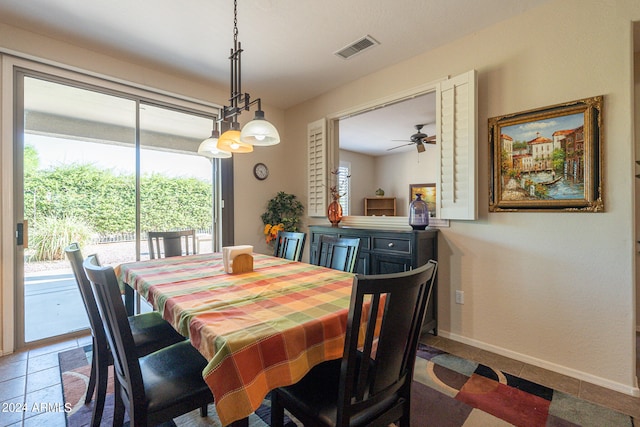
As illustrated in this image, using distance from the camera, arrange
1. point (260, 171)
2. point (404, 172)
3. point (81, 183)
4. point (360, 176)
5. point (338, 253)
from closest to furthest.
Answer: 1. point (338, 253)
2. point (81, 183)
3. point (260, 171)
4. point (404, 172)
5. point (360, 176)

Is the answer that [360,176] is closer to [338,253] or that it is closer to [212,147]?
[338,253]

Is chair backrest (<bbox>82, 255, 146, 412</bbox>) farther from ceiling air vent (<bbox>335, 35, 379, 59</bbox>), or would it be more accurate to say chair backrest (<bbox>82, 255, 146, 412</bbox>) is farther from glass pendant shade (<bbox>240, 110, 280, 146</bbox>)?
ceiling air vent (<bbox>335, 35, 379, 59</bbox>)

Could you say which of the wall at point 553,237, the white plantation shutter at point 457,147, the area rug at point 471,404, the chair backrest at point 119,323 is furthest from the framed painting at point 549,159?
the chair backrest at point 119,323

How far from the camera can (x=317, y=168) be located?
3.78 metres

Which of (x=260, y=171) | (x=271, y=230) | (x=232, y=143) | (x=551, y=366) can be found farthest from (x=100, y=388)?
(x=260, y=171)

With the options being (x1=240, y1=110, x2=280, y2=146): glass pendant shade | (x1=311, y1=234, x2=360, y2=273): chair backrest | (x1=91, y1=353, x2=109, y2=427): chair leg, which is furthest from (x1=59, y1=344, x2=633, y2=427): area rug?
(x1=240, y1=110, x2=280, y2=146): glass pendant shade

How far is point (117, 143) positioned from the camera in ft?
9.86

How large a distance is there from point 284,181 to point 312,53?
76.5 inches

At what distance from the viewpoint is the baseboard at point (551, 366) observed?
1.86 meters

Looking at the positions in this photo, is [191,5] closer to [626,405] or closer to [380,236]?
[380,236]

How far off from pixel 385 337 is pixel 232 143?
1521 mm

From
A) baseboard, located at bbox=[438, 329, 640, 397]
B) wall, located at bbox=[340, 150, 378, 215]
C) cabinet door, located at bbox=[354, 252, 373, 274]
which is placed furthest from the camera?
wall, located at bbox=[340, 150, 378, 215]

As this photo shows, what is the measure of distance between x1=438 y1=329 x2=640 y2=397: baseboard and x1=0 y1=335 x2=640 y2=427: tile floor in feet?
0.13

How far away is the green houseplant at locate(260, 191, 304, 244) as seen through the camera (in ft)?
13.4
